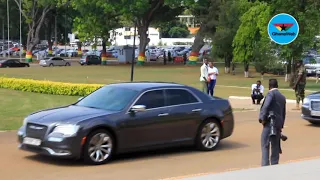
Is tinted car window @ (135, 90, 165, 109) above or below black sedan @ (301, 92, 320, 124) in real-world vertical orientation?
above

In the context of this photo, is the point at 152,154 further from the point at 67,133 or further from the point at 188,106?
the point at 67,133

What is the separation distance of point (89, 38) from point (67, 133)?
55.2 m

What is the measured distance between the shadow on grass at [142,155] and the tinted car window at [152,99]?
1026 millimetres

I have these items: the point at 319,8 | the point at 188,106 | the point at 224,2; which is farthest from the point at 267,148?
the point at 224,2

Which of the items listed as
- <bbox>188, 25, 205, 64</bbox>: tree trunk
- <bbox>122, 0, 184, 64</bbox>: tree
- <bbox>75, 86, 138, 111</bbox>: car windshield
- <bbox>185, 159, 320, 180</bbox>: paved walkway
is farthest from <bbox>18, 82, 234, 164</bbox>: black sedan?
<bbox>188, 25, 205, 64</bbox>: tree trunk

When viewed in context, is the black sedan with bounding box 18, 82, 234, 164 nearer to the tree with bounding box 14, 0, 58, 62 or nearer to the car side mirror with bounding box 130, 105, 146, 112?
the car side mirror with bounding box 130, 105, 146, 112

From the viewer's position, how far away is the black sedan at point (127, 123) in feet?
34.4

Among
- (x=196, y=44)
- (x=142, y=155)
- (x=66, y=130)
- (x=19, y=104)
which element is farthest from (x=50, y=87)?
(x=196, y=44)

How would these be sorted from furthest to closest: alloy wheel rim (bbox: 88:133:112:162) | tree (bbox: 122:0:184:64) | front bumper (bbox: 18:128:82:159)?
tree (bbox: 122:0:184:64)
alloy wheel rim (bbox: 88:133:112:162)
front bumper (bbox: 18:128:82:159)

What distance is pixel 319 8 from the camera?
118ft

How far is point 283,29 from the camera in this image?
20.5m

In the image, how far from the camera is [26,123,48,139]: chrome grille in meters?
10.6

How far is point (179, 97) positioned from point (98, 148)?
2.37 meters

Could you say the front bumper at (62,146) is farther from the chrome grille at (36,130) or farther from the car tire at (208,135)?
the car tire at (208,135)
